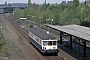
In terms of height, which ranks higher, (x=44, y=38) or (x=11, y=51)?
(x=44, y=38)

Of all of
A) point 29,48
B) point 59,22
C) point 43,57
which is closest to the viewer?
point 43,57

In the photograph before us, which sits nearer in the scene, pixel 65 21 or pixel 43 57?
pixel 43 57

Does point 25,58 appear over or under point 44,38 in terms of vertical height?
under

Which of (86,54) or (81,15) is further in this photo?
(81,15)

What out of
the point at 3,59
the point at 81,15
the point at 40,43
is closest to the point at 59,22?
the point at 81,15

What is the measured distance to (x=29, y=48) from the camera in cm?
4166

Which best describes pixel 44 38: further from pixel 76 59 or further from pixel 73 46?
pixel 73 46

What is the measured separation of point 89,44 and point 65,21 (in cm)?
3013

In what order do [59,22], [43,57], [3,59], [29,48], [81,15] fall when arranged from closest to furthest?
[3,59], [43,57], [29,48], [81,15], [59,22]

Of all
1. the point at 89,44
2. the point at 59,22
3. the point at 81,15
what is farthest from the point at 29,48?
the point at 59,22

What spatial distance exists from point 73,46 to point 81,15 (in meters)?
27.1

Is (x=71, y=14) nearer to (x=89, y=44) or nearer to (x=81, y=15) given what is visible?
(x=81, y=15)

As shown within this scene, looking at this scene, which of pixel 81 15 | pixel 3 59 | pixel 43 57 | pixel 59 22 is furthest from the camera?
pixel 59 22

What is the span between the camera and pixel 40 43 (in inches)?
1403
